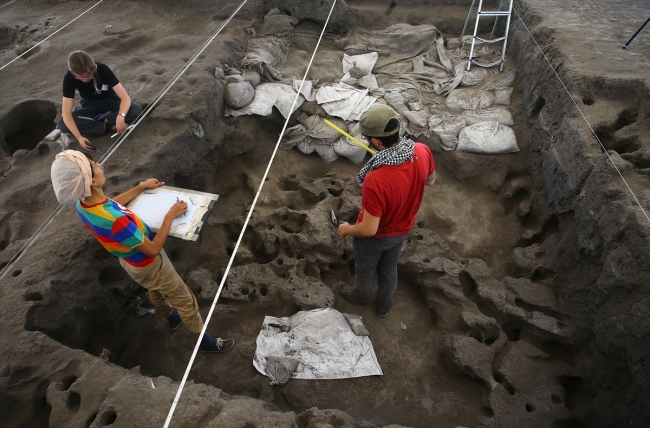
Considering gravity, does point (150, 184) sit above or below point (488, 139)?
above

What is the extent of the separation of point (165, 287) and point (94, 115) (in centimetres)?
251

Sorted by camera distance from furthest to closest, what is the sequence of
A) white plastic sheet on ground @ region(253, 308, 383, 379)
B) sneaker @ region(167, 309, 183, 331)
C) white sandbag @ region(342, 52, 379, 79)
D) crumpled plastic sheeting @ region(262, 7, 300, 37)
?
crumpled plastic sheeting @ region(262, 7, 300, 37) → white sandbag @ region(342, 52, 379, 79) → sneaker @ region(167, 309, 183, 331) → white plastic sheet on ground @ region(253, 308, 383, 379)

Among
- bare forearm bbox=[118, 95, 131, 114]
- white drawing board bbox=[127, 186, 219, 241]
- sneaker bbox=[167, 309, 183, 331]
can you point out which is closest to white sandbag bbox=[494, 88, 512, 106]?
white drawing board bbox=[127, 186, 219, 241]

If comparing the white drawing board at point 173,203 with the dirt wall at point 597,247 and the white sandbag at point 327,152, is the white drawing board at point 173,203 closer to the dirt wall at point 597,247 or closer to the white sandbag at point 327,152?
the white sandbag at point 327,152

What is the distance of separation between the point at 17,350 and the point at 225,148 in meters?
3.10

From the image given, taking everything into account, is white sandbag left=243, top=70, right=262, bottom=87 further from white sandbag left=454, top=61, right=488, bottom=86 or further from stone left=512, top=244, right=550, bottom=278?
stone left=512, top=244, right=550, bottom=278

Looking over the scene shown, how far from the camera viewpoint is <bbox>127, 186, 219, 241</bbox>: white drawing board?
265cm

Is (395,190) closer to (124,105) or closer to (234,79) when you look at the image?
(124,105)

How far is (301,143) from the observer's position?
523cm

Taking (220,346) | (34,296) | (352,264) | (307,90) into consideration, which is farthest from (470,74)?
(34,296)

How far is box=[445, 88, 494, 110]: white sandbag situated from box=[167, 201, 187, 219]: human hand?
167 inches

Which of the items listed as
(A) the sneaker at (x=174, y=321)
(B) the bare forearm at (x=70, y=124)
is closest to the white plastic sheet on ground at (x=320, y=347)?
(A) the sneaker at (x=174, y=321)

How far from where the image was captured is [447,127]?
5168mm

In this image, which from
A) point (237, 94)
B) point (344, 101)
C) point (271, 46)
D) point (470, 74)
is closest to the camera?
point (237, 94)
